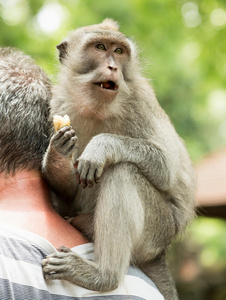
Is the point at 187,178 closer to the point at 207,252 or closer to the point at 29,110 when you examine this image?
the point at 29,110

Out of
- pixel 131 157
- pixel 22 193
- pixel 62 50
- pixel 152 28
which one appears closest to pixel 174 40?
pixel 152 28

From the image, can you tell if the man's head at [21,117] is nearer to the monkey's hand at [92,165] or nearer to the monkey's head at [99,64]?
the monkey's hand at [92,165]

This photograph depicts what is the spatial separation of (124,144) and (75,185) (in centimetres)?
54

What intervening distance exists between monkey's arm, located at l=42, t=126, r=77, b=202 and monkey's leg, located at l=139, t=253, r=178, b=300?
92cm

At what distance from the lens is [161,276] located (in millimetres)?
4109

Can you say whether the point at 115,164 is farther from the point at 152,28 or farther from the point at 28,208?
the point at 152,28

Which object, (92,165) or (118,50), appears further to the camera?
(118,50)

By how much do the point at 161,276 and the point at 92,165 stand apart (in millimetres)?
1110

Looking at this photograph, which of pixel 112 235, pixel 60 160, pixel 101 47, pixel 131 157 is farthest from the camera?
pixel 101 47

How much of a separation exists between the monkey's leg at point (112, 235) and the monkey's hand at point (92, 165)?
0.24ft

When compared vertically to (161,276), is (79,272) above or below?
above

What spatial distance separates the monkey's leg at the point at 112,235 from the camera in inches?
131

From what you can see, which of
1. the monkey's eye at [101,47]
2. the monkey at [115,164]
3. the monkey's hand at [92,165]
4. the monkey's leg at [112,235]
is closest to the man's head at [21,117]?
the monkey at [115,164]

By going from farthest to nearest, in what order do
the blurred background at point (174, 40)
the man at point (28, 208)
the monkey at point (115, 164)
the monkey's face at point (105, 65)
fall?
the blurred background at point (174, 40)
the monkey's face at point (105, 65)
the monkey at point (115, 164)
the man at point (28, 208)
